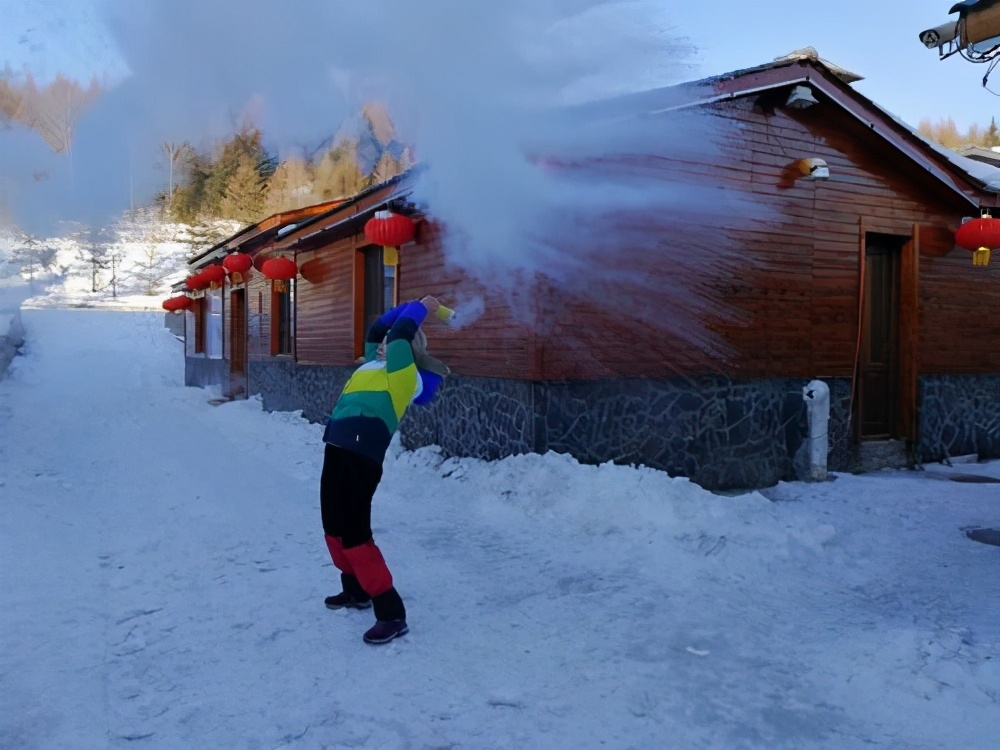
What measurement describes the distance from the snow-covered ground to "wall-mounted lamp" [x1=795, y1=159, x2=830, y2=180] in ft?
11.3

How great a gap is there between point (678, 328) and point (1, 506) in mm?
6475

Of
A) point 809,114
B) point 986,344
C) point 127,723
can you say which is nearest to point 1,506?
point 127,723

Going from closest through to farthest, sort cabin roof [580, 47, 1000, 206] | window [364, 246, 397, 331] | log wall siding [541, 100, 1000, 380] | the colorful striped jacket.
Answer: the colorful striped jacket
cabin roof [580, 47, 1000, 206]
log wall siding [541, 100, 1000, 380]
window [364, 246, 397, 331]

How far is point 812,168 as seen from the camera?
7.75m

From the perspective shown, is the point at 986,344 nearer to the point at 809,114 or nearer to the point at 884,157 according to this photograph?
the point at 884,157

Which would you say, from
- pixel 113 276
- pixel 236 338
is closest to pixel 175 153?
pixel 236 338

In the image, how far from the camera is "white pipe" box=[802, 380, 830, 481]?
306 inches

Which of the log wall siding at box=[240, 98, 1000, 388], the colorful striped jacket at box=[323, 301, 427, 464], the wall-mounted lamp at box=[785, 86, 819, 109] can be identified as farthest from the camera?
the wall-mounted lamp at box=[785, 86, 819, 109]

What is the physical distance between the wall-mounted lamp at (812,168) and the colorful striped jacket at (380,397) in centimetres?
587

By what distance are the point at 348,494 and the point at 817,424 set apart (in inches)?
239

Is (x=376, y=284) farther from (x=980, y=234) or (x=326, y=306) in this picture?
(x=980, y=234)

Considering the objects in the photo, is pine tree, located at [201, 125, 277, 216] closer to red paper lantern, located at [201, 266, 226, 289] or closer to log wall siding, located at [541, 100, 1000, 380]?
log wall siding, located at [541, 100, 1000, 380]

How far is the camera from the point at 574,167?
637cm

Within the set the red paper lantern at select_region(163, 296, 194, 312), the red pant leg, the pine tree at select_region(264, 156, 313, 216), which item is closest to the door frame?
the pine tree at select_region(264, 156, 313, 216)
